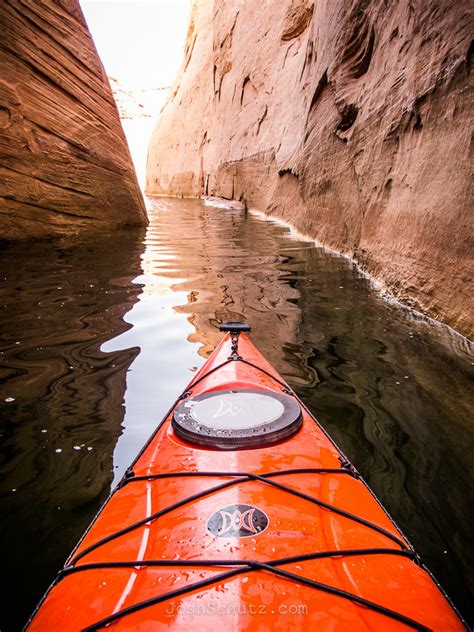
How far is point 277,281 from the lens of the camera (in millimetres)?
5422

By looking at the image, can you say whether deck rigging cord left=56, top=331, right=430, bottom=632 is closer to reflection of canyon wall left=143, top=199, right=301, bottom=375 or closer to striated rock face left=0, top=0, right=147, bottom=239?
reflection of canyon wall left=143, top=199, right=301, bottom=375

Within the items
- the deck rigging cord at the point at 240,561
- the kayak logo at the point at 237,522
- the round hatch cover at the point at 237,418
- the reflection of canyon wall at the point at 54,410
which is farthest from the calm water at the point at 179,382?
the kayak logo at the point at 237,522

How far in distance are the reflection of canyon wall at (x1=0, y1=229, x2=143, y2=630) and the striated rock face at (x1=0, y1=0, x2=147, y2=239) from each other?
2284mm

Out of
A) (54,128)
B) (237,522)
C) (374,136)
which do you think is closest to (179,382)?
(237,522)

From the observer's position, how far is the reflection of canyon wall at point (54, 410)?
5.41 feet

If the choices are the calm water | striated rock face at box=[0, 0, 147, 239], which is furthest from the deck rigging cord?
striated rock face at box=[0, 0, 147, 239]

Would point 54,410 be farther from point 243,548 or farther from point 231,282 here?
point 231,282

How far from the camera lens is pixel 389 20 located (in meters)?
5.36

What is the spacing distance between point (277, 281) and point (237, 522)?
434 cm

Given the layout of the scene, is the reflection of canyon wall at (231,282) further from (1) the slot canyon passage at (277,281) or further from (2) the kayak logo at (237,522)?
(2) the kayak logo at (237,522)

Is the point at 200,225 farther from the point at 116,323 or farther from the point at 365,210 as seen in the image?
the point at 116,323

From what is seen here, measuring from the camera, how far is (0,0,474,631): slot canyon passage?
1.97m

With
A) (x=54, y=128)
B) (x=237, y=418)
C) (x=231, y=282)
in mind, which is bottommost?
(x=231, y=282)

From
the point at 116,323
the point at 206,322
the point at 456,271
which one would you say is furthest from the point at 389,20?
the point at 116,323
